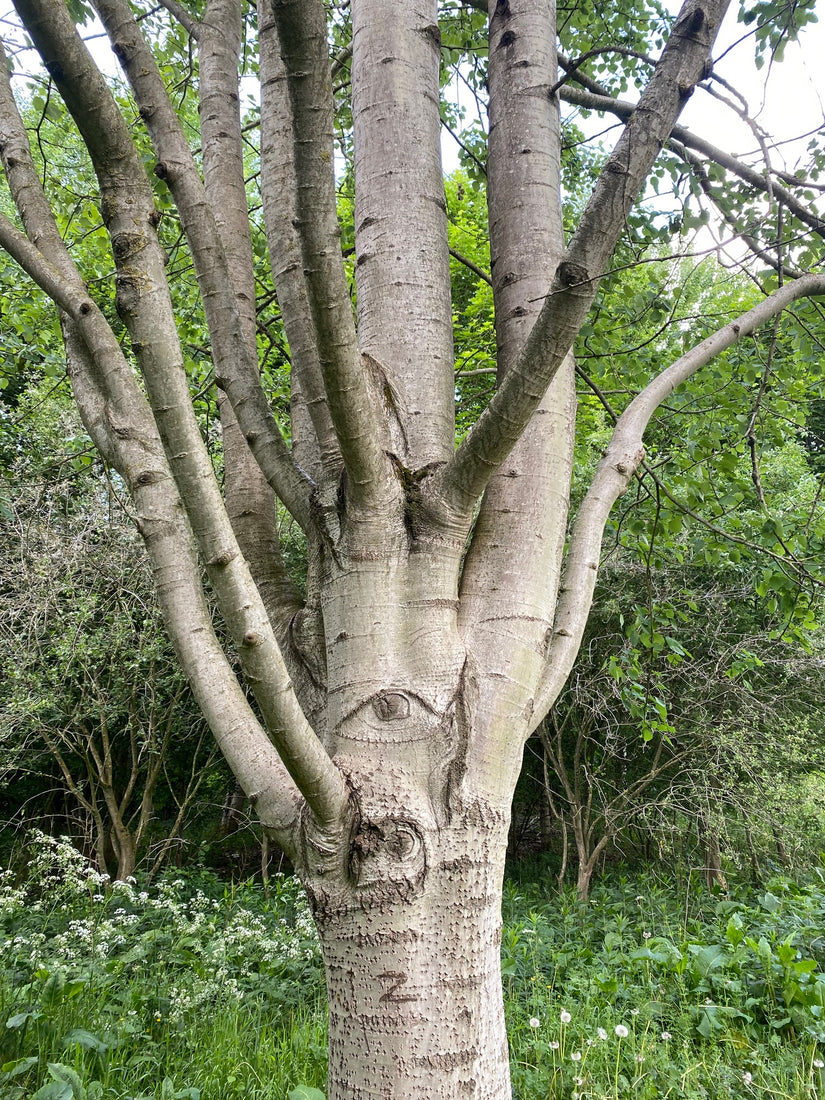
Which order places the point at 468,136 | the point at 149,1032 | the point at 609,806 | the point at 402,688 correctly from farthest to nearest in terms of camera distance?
the point at 609,806
the point at 468,136
the point at 149,1032
the point at 402,688

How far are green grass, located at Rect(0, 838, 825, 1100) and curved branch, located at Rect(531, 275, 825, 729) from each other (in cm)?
160

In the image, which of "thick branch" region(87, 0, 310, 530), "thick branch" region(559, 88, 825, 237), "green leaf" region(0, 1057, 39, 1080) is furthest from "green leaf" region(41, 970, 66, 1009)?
"thick branch" region(559, 88, 825, 237)

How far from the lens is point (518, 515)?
151cm

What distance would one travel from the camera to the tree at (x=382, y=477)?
1154mm

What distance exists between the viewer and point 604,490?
175cm

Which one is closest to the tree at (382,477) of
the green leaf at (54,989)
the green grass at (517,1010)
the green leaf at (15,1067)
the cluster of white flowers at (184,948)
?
the green grass at (517,1010)

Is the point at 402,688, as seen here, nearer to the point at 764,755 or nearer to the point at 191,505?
the point at 191,505

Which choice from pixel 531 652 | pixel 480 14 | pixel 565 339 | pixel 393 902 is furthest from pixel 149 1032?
pixel 480 14

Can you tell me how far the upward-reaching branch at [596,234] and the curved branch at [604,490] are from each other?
0.52m

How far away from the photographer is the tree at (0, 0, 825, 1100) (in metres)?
1.15

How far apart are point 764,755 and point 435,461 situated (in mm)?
5904

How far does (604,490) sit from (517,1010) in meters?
2.55

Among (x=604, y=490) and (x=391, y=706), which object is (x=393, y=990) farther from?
(x=604, y=490)

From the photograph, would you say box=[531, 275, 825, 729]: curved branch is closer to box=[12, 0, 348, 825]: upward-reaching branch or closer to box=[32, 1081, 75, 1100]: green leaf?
box=[12, 0, 348, 825]: upward-reaching branch
